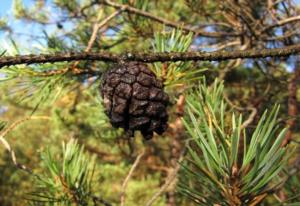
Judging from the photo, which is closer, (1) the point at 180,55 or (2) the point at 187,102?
(1) the point at 180,55

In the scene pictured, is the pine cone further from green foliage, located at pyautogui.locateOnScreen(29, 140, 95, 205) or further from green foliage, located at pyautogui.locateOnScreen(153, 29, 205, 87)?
green foliage, located at pyautogui.locateOnScreen(29, 140, 95, 205)

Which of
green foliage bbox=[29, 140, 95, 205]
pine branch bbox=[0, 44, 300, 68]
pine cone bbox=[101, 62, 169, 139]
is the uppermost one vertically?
pine branch bbox=[0, 44, 300, 68]

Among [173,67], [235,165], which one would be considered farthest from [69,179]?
[235,165]

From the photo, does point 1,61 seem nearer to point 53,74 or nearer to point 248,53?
point 248,53

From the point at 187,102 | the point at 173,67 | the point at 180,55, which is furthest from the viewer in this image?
the point at 173,67

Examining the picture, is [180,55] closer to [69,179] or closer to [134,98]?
[134,98]

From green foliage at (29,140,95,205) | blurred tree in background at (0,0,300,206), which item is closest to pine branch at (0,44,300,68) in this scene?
blurred tree in background at (0,0,300,206)

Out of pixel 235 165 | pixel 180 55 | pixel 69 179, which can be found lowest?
pixel 69 179

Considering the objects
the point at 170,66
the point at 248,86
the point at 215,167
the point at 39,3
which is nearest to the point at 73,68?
the point at 170,66

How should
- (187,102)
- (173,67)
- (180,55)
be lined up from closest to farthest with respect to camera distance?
(180,55) < (187,102) < (173,67)
